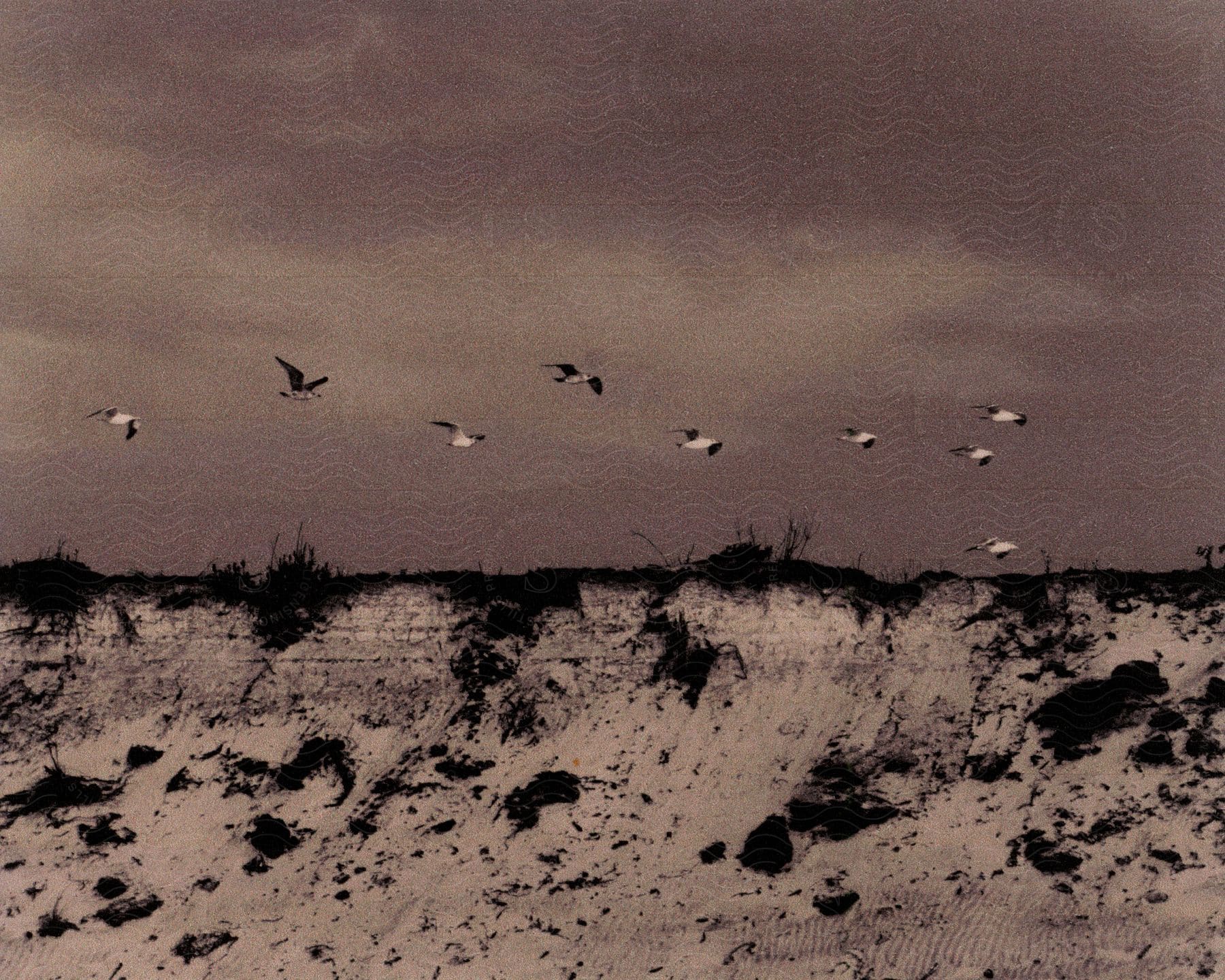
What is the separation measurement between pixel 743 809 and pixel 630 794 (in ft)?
4.74

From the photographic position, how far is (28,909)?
15539 mm

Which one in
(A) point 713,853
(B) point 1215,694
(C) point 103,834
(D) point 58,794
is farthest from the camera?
(B) point 1215,694

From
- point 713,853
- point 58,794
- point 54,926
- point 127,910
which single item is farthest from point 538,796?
point 58,794

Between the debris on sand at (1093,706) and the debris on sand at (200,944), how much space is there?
10.6 m

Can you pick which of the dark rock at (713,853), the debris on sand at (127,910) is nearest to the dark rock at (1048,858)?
the dark rock at (713,853)

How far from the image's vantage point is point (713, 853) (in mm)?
16109

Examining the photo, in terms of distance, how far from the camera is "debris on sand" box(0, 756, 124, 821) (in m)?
16.6

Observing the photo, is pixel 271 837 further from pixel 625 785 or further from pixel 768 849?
pixel 768 849

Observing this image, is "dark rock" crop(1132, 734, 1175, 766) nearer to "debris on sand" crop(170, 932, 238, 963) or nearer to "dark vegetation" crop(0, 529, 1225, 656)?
"dark vegetation" crop(0, 529, 1225, 656)

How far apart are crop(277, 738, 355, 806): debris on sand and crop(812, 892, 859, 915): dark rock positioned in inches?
237

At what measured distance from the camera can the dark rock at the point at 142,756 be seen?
55.6ft

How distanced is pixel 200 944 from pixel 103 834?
2086mm

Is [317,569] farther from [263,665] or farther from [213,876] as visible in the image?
[213,876]

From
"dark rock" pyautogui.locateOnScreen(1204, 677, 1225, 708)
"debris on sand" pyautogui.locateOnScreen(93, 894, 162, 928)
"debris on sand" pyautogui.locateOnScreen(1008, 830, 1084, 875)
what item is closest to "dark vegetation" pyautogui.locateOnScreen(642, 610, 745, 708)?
"debris on sand" pyautogui.locateOnScreen(1008, 830, 1084, 875)
